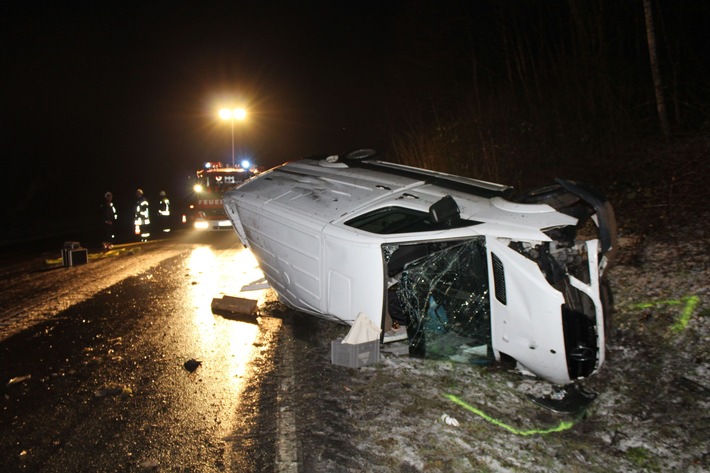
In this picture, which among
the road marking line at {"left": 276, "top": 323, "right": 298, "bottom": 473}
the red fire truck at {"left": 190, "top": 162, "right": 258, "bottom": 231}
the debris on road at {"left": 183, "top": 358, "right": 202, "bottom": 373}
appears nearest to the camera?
the road marking line at {"left": 276, "top": 323, "right": 298, "bottom": 473}

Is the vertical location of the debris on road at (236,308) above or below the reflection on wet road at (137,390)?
above

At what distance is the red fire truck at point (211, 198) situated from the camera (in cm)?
1334

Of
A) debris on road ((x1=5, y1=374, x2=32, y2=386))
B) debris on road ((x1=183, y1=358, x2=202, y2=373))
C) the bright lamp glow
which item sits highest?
the bright lamp glow

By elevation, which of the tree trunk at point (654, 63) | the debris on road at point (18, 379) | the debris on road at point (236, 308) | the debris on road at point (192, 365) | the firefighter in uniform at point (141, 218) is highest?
the tree trunk at point (654, 63)

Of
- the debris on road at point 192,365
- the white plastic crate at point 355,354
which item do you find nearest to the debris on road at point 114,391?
the debris on road at point 192,365

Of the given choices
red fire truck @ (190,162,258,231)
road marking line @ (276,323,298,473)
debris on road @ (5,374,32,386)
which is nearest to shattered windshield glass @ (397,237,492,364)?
road marking line @ (276,323,298,473)

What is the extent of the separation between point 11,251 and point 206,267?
7.38m

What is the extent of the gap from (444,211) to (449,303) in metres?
0.88

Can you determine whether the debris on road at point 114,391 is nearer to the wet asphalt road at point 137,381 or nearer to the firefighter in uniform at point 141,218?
the wet asphalt road at point 137,381

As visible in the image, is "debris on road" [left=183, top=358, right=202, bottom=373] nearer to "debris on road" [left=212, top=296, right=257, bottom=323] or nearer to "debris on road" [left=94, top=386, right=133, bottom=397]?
"debris on road" [left=94, top=386, right=133, bottom=397]

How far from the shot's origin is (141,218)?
1391cm

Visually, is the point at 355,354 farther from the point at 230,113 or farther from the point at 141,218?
the point at 230,113

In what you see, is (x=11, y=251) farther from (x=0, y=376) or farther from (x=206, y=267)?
(x=0, y=376)

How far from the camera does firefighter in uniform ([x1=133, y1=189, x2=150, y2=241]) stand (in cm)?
1381
